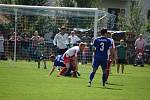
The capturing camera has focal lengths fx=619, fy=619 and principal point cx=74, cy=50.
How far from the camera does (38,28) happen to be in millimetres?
34875

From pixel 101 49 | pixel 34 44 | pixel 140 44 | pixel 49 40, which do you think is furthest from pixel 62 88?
pixel 140 44

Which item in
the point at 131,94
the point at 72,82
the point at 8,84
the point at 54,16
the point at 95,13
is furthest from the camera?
the point at 54,16

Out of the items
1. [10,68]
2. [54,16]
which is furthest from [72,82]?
[54,16]

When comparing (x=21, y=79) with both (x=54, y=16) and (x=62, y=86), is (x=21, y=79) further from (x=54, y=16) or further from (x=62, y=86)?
(x=54, y=16)

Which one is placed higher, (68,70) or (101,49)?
(101,49)

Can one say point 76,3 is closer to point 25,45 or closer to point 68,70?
point 25,45

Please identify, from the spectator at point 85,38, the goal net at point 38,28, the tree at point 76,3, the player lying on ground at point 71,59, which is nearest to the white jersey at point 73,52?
the player lying on ground at point 71,59

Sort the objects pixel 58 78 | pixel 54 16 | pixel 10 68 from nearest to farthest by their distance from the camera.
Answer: pixel 58 78, pixel 10 68, pixel 54 16

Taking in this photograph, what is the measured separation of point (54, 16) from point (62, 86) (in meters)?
13.7

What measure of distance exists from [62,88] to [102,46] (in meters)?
2.28

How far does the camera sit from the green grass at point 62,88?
17.5 metres

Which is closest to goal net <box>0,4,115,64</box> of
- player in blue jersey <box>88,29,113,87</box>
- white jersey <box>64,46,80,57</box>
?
white jersey <box>64,46,80,57</box>

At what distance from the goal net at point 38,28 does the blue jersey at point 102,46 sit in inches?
446

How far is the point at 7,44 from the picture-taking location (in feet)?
113
